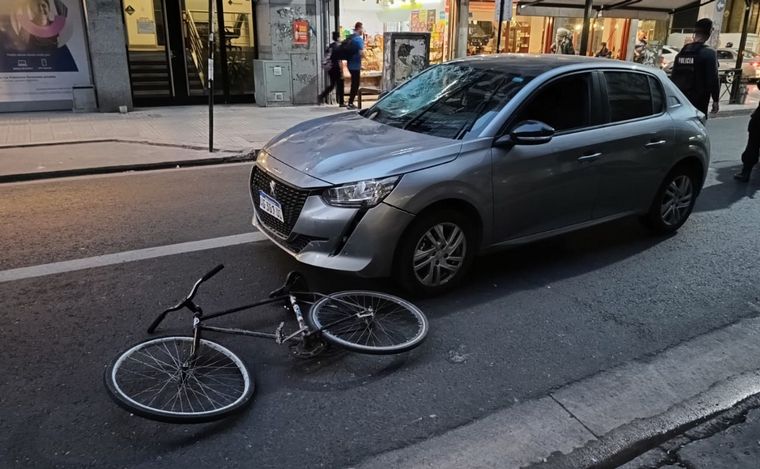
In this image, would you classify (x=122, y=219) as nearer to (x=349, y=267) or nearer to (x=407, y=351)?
(x=349, y=267)

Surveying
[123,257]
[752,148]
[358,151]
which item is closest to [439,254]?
[358,151]

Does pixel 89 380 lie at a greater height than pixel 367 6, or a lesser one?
lesser

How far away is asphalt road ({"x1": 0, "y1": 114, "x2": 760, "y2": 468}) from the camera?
2.93 meters

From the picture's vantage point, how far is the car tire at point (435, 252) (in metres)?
4.18

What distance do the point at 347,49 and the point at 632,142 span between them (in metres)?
9.96

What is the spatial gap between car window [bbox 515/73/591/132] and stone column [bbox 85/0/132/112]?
36.7 ft

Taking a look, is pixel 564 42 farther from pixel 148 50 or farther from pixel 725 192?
pixel 725 192

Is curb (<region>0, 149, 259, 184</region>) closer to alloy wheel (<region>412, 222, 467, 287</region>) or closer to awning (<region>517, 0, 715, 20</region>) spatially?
alloy wheel (<region>412, 222, 467, 287</region>)

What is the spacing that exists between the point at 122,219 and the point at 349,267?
3252 mm

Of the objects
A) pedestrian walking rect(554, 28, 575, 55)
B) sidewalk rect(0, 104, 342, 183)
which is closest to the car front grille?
sidewalk rect(0, 104, 342, 183)

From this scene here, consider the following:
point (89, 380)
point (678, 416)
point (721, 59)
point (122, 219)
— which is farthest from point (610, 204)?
point (721, 59)

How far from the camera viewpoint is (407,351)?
3.60 meters

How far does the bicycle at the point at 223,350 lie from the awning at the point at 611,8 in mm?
13969

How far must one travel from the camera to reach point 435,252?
436 cm
